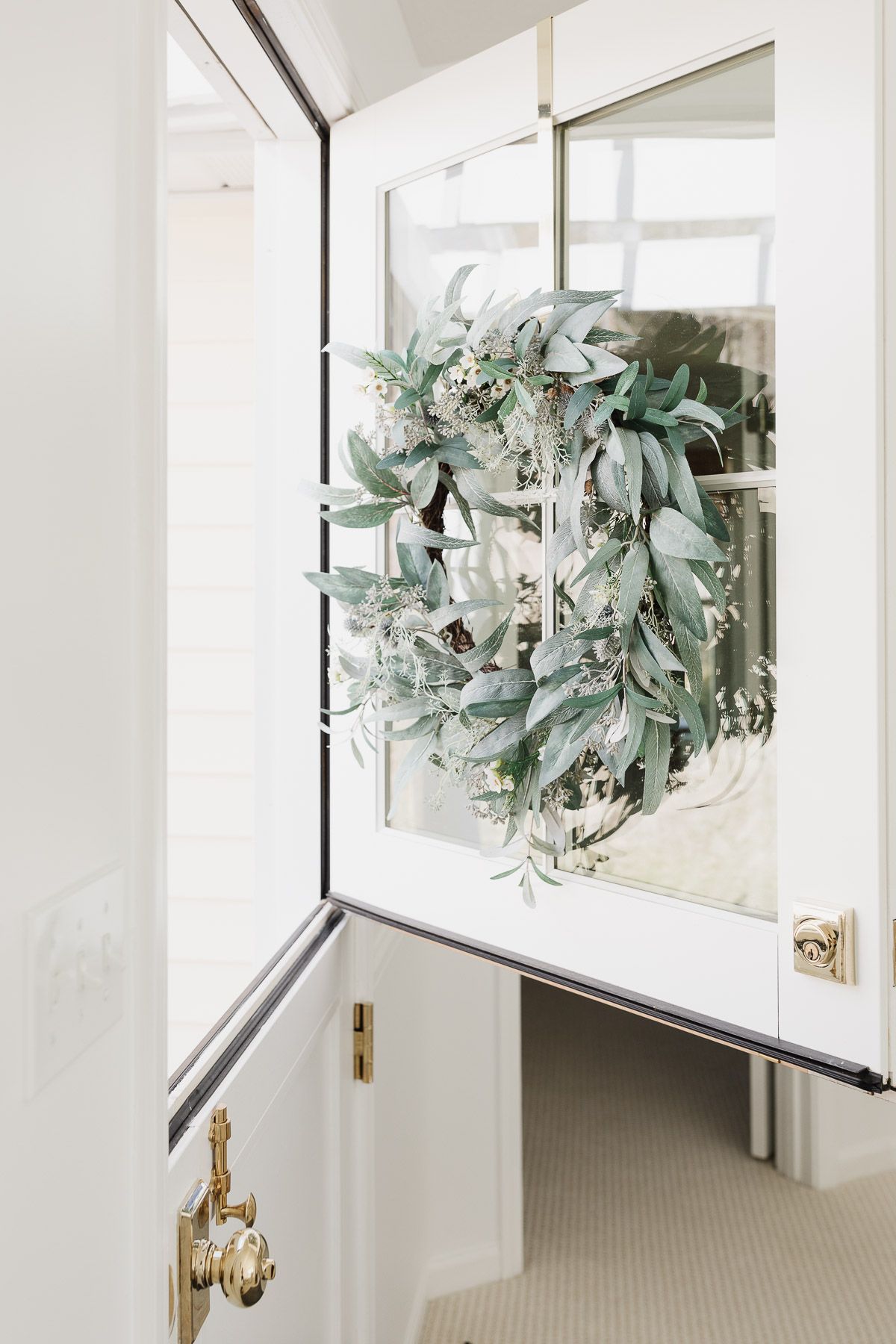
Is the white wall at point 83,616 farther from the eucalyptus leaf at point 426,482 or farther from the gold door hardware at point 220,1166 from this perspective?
the eucalyptus leaf at point 426,482

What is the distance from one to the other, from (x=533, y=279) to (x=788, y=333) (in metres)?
0.30

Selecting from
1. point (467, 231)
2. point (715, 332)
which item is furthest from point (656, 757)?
point (467, 231)

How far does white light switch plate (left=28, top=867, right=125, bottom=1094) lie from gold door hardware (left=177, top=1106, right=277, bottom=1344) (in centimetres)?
27

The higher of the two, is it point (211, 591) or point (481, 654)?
point (211, 591)

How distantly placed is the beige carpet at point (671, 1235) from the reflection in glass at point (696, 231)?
1717 mm

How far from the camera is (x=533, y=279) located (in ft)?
3.20

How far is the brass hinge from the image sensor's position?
1.32m

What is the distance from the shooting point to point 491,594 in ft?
3.42

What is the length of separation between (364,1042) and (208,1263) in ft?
1.94

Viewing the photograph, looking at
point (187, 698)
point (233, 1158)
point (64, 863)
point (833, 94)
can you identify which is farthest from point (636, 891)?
point (187, 698)

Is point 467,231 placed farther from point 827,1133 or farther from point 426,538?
point 827,1133

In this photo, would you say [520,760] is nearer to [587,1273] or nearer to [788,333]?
[788,333]

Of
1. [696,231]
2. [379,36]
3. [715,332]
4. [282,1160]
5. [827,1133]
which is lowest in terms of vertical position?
[827,1133]

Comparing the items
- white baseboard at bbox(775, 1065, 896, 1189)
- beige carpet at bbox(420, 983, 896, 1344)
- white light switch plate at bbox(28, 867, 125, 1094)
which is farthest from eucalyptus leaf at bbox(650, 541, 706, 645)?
white baseboard at bbox(775, 1065, 896, 1189)
